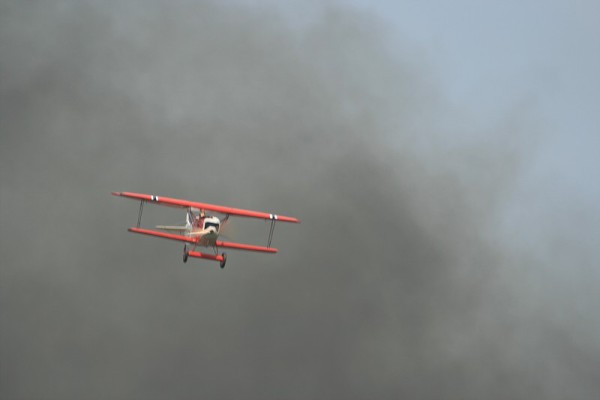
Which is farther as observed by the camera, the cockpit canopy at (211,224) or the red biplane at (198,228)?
the cockpit canopy at (211,224)

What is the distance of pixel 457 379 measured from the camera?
192 meters

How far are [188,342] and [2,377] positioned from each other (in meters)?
37.6

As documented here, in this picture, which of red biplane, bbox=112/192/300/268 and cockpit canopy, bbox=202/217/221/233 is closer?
red biplane, bbox=112/192/300/268

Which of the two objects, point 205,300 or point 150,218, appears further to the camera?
point 205,300

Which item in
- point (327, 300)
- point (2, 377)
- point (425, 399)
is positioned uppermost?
point (327, 300)

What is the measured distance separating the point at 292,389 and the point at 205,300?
24623 mm

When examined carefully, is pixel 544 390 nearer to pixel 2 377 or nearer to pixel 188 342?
pixel 188 342

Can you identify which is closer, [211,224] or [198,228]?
[211,224]

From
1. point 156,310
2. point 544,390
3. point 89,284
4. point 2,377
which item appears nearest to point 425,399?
point 544,390

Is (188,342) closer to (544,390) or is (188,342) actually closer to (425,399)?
(425,399)

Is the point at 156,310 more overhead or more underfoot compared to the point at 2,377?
more overhead

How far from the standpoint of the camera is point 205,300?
199625 millimetres

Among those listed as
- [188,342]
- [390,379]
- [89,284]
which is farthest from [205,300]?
[390,379]

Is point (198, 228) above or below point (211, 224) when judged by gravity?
below
